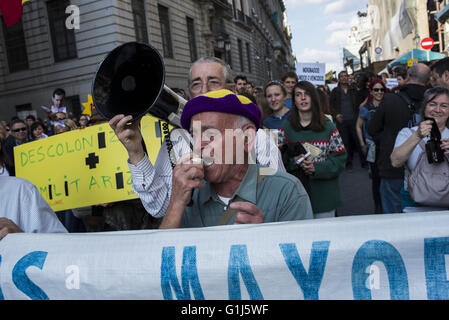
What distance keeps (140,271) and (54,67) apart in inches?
627

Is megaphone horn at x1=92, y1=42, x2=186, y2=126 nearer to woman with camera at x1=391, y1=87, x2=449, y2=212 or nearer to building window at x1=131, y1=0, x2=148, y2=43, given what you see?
woman with camera at x1=391, y1=87, x2=449, y2=212

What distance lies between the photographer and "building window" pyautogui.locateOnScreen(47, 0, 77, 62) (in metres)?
15.4

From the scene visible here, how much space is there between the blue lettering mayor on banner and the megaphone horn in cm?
77

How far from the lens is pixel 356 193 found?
22.1 ft

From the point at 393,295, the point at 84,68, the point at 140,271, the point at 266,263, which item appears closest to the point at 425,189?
the point at 393,295

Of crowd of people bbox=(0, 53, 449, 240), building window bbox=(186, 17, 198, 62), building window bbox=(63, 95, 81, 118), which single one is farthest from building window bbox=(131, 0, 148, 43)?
crowd of people bbox=(0, 53, 449, 240)

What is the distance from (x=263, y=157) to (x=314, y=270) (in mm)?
1321

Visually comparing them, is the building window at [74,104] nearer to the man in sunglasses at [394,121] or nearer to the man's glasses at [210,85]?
the man in sunglasses at [394,121]

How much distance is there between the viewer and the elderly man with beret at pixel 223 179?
5.16 feet

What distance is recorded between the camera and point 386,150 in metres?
4.43

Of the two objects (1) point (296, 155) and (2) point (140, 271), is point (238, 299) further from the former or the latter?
(1) point (296, 155)

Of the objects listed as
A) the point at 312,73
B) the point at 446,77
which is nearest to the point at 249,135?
the point at 446,77

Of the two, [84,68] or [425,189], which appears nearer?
[425,189]

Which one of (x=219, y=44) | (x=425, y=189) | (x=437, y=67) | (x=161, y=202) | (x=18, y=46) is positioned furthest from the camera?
(x=219, y=44)
